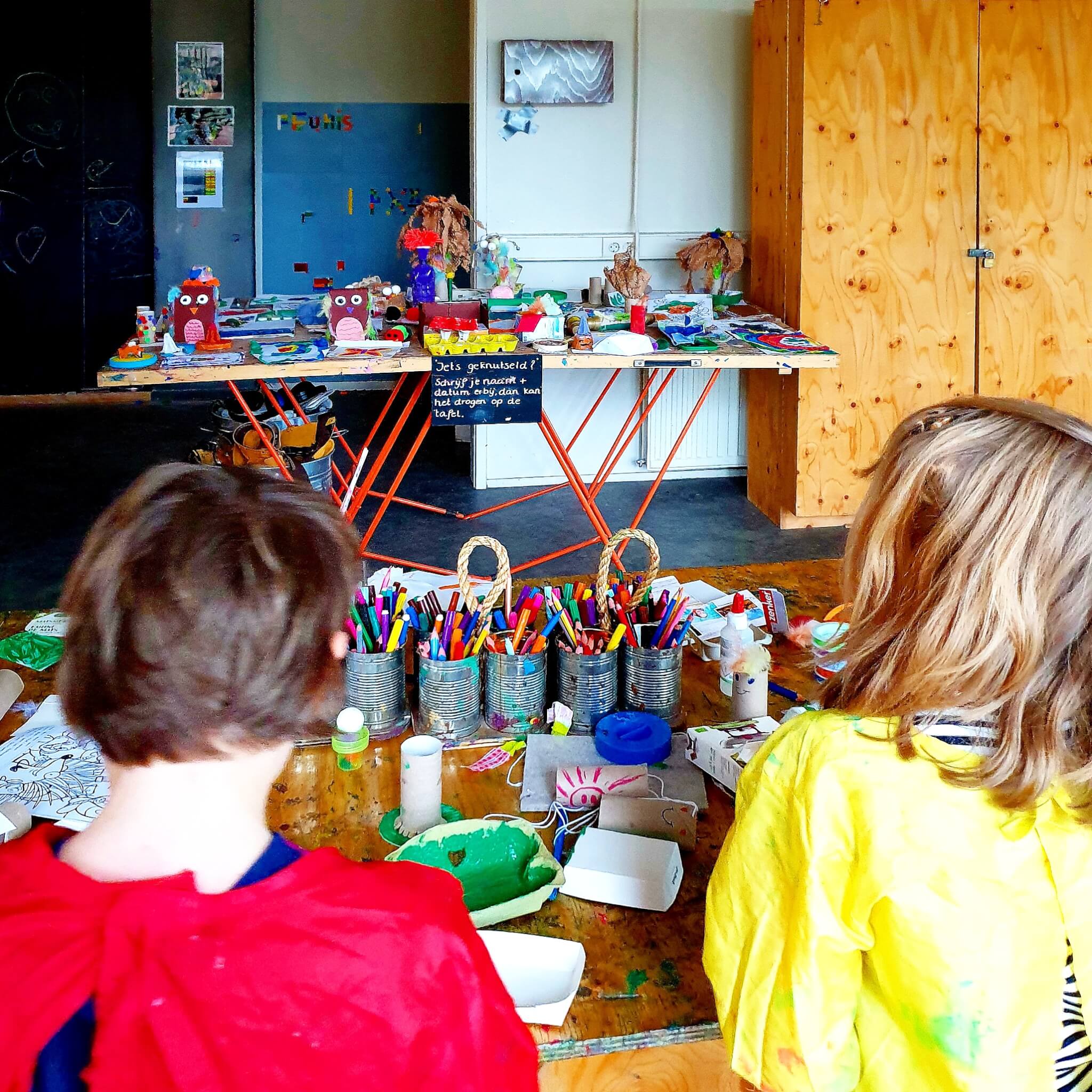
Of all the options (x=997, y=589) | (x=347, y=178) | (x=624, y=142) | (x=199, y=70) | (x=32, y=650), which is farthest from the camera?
(x=347, y=178)

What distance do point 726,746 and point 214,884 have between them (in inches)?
37.4

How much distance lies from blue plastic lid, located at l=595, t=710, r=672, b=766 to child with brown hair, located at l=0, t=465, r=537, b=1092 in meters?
0.80

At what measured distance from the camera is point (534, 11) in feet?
16.6

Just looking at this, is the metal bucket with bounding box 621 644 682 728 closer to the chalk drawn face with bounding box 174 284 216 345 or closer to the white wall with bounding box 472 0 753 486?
the chalk drawn face with bounding box 174 284 216 345

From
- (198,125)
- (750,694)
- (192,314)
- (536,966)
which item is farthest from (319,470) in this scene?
(198,125)

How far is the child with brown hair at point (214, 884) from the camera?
0.83 m

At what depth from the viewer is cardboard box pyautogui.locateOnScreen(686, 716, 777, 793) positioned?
5.56 ft

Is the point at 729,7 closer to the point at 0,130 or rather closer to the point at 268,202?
the point at 268,202

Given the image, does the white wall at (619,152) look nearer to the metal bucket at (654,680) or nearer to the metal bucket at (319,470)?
the metal bucket at (319,470)

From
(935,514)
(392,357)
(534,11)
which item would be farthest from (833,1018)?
(534,11)

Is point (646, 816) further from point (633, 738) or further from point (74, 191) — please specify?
point (74, 191)

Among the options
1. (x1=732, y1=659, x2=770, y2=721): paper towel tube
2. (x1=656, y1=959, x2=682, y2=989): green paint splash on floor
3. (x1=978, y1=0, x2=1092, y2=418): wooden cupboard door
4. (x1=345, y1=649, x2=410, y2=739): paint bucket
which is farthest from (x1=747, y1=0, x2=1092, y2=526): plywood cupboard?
(x1=656, y1=959, x2=682, y2=989): green paint splash on floor

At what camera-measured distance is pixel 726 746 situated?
1725 millimetres

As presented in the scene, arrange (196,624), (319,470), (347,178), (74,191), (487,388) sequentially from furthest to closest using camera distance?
(347,178) → (74,191) → (319,470) → (487,388) → (196,624)
